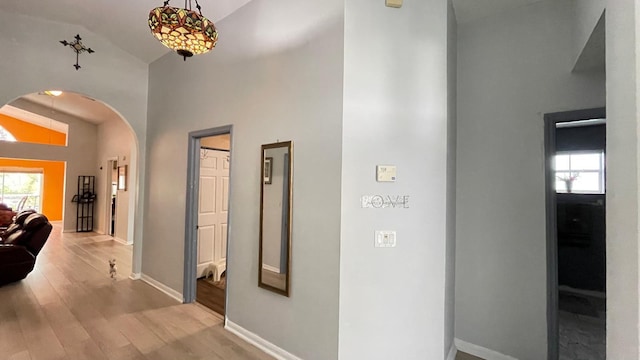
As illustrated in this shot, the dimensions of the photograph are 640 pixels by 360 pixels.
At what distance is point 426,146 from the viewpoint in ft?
7.41

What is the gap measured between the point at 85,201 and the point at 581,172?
12086 millimetres

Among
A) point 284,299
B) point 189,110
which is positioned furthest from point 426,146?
point 189,110

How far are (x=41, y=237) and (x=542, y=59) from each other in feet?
22.5

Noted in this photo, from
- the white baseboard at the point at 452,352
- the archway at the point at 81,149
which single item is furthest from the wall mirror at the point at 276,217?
the archway at the point at 81,149

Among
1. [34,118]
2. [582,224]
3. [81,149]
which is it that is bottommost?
[582,224]

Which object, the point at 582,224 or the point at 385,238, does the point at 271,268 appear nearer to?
the point at 385,238

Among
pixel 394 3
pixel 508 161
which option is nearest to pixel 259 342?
pixel 508 161

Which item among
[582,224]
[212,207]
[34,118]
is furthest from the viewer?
[34,118]

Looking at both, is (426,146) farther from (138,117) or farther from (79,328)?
(138,117)

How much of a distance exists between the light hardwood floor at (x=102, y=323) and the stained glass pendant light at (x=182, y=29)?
2.52 meters

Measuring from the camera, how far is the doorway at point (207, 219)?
3717mm

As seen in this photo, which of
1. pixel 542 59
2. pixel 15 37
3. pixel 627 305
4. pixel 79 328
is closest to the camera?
pixel 627 305

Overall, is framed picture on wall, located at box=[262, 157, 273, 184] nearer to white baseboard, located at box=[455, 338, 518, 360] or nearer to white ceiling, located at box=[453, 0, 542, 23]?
white ceiling, located at box=[453, 0, 542, 23]

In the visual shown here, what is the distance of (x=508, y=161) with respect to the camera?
264 cm
